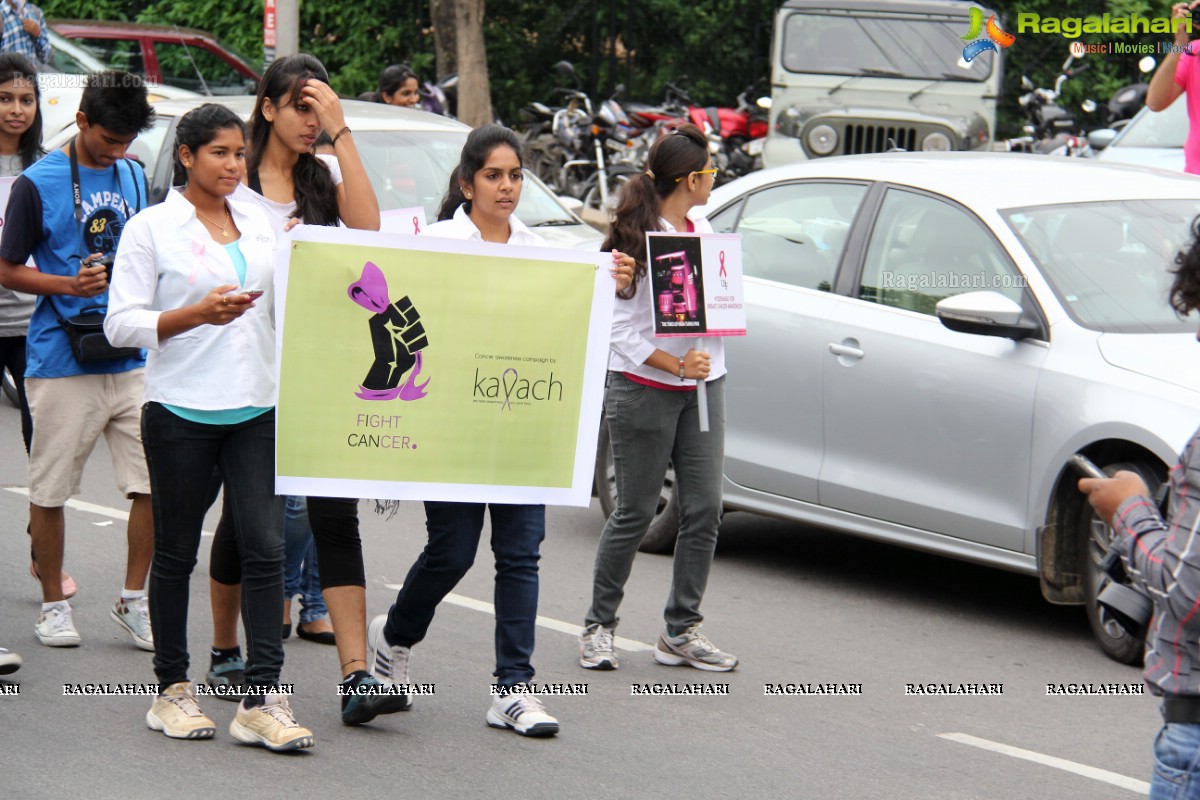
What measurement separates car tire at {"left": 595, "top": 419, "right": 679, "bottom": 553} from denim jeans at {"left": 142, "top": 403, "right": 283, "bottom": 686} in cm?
284

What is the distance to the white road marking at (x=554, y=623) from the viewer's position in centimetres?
631

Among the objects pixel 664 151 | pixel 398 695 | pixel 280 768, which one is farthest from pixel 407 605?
pixel 664 151

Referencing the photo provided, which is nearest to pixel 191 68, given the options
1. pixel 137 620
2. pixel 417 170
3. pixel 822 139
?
pixel 822 139

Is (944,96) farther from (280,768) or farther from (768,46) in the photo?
(280,768)

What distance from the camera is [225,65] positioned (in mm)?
18578

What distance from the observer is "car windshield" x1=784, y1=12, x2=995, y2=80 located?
16.6 meters

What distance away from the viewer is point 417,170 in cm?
1006

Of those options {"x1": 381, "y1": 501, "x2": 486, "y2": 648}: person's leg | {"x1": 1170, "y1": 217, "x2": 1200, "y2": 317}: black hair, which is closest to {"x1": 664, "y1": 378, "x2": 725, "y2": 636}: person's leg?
{"x1": 381, "y1": 501, "x2": 486, "y2": 648}: person's leg

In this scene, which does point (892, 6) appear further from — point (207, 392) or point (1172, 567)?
point (1172, 567)

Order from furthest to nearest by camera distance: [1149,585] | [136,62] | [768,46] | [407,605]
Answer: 1. [768,46]
2. [136,62]
3. [407,605]
4. [1149,585]

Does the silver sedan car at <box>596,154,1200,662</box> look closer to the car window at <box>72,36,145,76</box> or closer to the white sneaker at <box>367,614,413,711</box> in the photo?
the white sneaker at <box>367,614,413,711</box>

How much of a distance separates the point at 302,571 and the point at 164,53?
13.6 meters

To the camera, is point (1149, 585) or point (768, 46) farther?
point (768, 46)

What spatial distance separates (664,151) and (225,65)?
13.8 m
